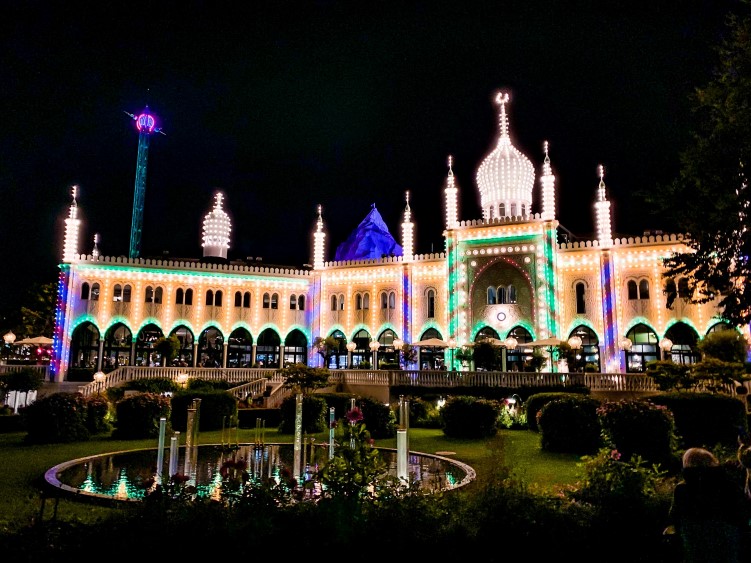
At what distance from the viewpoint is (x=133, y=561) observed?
556 centimetres

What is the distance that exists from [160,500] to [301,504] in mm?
1487

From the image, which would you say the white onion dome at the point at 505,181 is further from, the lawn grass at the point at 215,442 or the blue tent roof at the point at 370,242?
the blue tent roof at the point at 370,242

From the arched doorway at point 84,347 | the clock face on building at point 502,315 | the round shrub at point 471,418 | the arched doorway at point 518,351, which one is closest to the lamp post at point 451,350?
the clock face on building at point 502,315

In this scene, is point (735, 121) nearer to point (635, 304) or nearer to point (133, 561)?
point (133, 561)

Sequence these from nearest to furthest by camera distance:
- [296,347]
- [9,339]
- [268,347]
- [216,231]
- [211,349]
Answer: [9,339]
[211,349]
[268,347]
[296,347]
[216,231]

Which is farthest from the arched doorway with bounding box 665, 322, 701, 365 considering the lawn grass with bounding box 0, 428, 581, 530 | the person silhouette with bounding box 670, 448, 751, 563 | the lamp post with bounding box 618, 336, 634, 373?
the person silhouette with bounding box 670, 448, 751, 563

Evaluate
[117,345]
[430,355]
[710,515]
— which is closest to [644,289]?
[430,355]

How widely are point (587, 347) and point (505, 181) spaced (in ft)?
39.5

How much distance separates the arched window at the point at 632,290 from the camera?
3559 centimetres

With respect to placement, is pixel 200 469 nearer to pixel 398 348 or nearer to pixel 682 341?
pixel 398 348

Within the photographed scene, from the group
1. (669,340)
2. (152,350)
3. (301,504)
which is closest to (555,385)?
(669,340)

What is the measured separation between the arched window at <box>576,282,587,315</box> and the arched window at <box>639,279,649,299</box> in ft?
10.0

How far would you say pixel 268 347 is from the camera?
43.8m

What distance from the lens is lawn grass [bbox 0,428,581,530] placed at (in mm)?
8453
